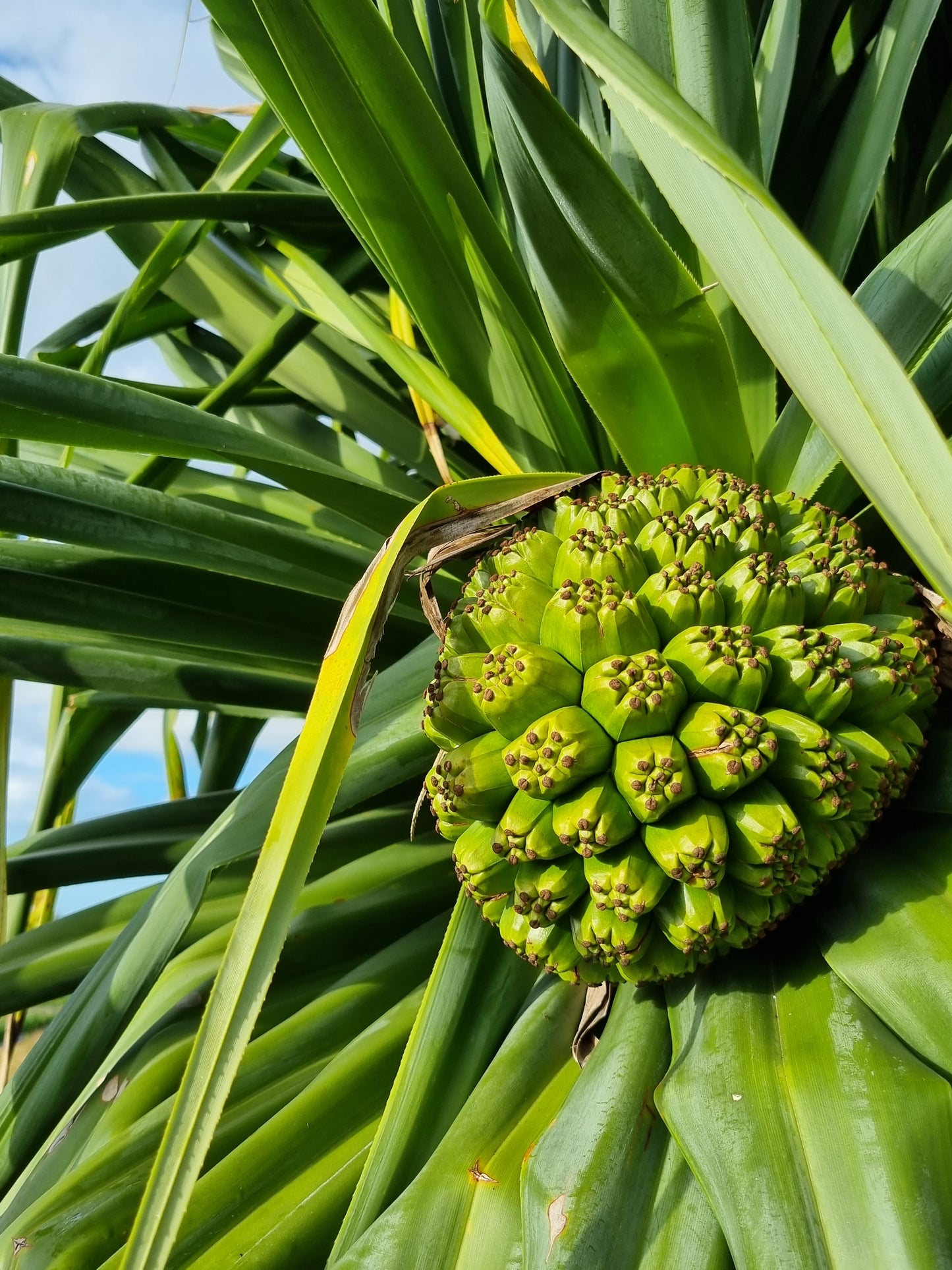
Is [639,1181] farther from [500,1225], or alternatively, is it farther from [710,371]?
[710,371]

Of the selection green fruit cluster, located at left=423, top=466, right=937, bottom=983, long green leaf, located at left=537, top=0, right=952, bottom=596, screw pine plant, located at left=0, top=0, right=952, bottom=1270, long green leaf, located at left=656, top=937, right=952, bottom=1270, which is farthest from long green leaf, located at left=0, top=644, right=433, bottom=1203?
long green leaf, located at left=537, top=0, right=952, bottom=596

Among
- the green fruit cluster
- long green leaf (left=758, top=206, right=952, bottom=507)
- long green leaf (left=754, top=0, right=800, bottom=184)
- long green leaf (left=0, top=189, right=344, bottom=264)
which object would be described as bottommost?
the green fruit cluster

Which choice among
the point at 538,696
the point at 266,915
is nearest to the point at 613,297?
the point at 538,696

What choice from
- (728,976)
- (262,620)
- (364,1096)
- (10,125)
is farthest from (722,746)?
(10,125)

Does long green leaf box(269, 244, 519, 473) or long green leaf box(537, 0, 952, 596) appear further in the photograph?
long green leaf box(269, 244, 519, 473)

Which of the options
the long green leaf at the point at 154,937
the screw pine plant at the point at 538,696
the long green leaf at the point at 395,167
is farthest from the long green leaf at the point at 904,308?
the long green leaf at the point at 154,937

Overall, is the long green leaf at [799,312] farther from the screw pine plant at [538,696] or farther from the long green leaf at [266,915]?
the long green leaf at [266,915]

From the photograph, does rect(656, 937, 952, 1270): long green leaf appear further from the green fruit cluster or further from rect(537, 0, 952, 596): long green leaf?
rect(537, 0, 952, 596): long green leaf

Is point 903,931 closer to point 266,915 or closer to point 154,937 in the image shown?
point 266,915

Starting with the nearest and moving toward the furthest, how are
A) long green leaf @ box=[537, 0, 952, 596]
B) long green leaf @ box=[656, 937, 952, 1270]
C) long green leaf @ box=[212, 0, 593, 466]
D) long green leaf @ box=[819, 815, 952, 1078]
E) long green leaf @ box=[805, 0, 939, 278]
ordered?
1. long green leaf @ box=[537, 0, 952, 596]
2. long green leaf @ box=[656, 937, 952, 1270]
3. long green leaf @ box=[819, 815, 952, 1078]
4. long green leaf @ box=[212, 0, 593, 466]
5. long green leaf @ box=[805, 0, 939, 278]

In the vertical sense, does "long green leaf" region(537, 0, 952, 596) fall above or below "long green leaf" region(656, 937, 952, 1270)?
above
